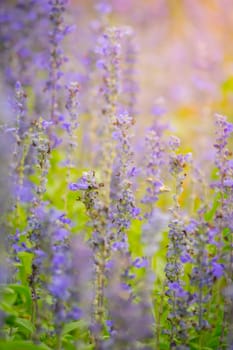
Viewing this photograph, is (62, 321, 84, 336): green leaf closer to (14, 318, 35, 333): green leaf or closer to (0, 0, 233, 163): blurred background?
(14, 318, 35, 333): green leaf

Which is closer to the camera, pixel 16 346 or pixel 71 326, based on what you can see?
pixel 16 346

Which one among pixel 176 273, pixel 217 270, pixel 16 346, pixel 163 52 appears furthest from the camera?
pixel 163 52

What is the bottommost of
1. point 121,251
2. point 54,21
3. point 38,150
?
point 121,251

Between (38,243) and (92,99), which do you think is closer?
(38,243)

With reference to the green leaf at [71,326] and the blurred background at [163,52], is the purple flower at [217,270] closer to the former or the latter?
the green leaf at [71,326]

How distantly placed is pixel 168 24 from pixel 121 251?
12.1 m

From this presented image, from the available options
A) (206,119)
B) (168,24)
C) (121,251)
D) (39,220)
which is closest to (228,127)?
(121,251)

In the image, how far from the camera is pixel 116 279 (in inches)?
112

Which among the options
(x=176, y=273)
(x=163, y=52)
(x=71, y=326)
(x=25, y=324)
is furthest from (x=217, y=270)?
→ (x=163, y=52)

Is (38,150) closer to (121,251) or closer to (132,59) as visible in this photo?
(121,251)

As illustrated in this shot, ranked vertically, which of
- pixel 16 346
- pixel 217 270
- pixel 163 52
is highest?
pixel 163 52

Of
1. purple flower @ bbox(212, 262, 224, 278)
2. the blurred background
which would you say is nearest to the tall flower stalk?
purple flower @ bbox(212, 262, 224, 278)

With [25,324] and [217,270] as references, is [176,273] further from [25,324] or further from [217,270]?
[25,324]

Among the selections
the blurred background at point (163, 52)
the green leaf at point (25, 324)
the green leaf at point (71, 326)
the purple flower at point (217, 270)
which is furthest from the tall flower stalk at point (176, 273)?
the blurred background at point (163, 52)
